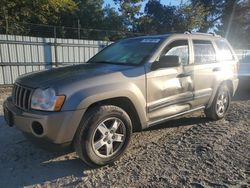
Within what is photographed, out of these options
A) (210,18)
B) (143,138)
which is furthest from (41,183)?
(210,18)

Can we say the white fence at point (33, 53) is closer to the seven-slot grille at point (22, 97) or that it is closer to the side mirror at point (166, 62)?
the seven-slot grille at point (22, 97)

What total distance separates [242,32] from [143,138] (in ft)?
121

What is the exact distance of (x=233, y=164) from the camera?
144 inches

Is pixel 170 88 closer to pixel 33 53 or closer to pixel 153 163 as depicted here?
pixel 153 163

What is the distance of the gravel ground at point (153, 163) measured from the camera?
3.21 meters

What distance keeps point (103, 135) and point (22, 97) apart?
1.13 metres

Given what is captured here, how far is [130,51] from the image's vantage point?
14.7 ft

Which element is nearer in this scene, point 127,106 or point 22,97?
point 22,97

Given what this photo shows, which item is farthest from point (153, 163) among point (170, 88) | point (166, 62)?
point (166, 62)

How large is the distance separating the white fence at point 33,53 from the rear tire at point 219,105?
7.68m

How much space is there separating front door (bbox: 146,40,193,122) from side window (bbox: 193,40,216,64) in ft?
0.87

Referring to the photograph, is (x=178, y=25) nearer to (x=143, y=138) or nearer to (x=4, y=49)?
(x=4, y=49)

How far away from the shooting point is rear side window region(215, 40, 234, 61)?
5570mm

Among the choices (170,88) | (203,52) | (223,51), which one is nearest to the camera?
(170,88)
